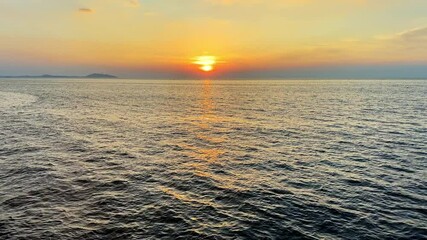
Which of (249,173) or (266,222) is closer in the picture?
(266,222)

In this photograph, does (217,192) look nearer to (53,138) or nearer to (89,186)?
(89,186)

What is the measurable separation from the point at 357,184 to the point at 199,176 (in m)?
14.2

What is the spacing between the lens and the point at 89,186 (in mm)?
28188

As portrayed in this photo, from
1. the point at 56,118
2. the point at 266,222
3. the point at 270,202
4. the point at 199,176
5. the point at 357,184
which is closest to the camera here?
the point at 266,222

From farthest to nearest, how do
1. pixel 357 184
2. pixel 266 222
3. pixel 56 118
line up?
1. pixel 56 118
2. pixel 357 184
3. pixel 266 222

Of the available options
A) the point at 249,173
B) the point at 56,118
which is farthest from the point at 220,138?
the point at 56,118

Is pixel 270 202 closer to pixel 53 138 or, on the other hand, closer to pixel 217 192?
pixel 217 192

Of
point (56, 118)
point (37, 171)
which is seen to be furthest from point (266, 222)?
point (56, 118)

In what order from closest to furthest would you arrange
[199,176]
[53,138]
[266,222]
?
[266,222]
[199,176]
[53,138]

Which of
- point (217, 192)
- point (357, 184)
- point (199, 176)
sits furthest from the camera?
point (199, 176)

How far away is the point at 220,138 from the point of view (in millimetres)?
51156

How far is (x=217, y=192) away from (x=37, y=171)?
60.2ft

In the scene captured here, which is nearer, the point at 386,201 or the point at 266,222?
the point at 266,222

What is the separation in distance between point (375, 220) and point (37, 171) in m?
30.0
